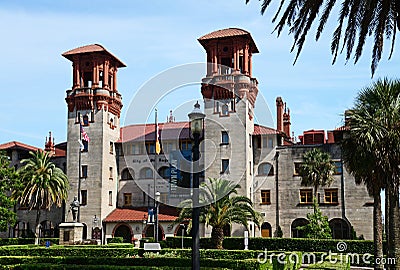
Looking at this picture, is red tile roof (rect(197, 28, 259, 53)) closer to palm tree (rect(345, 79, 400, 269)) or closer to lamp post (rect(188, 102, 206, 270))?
palm tree (rect(345, 79, 400, 269))

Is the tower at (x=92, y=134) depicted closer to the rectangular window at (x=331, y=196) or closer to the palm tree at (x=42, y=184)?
the palm tree at (x=42, y=184)

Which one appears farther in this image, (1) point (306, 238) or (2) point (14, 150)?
(2) point (14, 150)

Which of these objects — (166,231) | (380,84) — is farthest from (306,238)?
(380,84)

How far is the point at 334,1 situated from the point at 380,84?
555 inches

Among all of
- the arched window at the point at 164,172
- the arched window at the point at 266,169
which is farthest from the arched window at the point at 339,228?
the arched window at the point at 164,172

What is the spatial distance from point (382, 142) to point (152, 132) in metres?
43.5

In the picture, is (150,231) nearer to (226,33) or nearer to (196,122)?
(226,33)

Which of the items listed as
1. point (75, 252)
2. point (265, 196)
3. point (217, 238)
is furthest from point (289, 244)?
point (75, 252)

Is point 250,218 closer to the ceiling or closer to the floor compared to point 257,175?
closer to the floor

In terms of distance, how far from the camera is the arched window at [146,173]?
6172 centimetres

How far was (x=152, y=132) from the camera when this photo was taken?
64125 millimetres

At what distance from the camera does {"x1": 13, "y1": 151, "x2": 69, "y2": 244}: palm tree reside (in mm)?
55906

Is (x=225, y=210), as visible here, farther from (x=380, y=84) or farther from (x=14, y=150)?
(x=14, y=150)

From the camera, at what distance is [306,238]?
4856 centimetres
